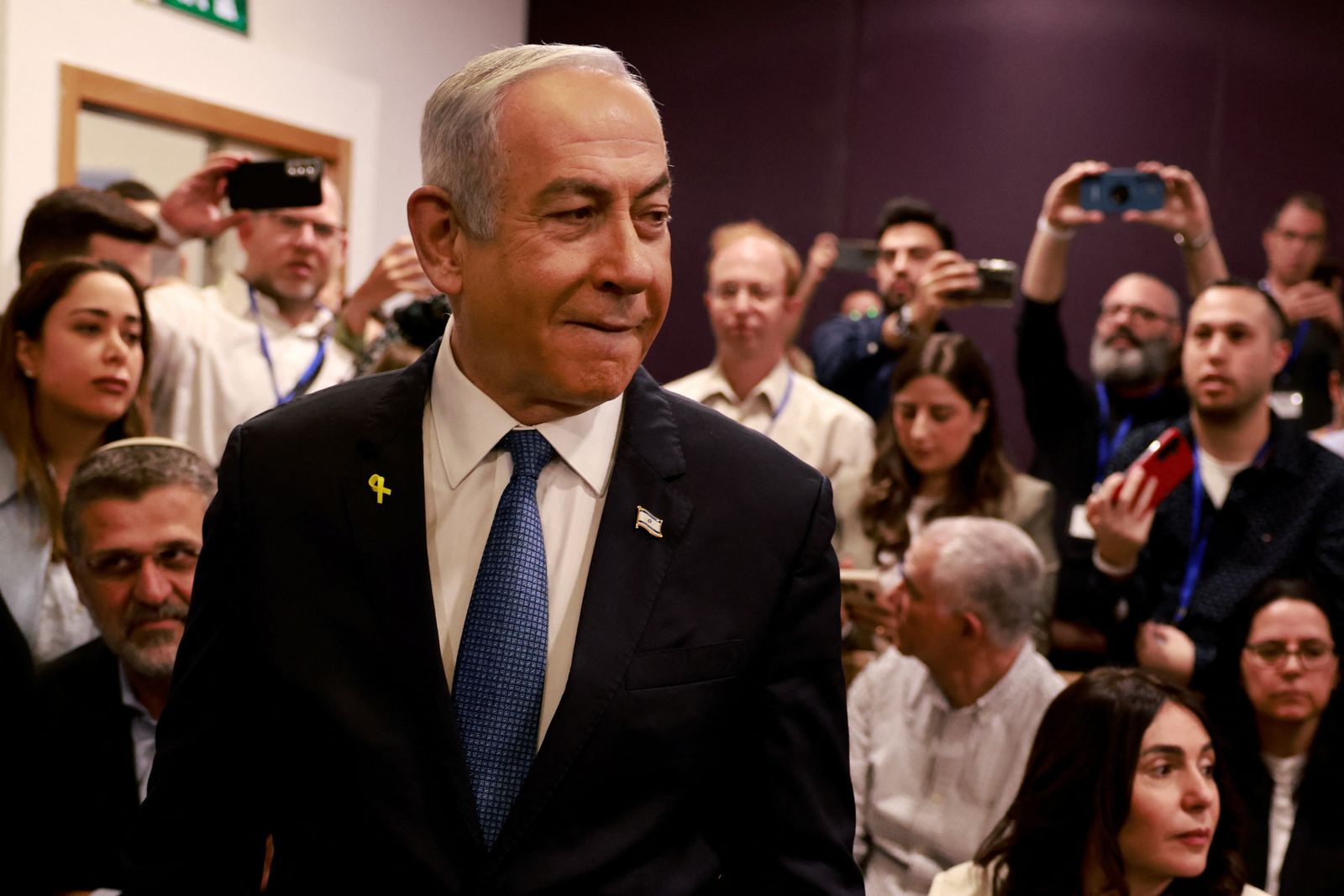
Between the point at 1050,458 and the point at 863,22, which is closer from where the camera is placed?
the point at 1050,458

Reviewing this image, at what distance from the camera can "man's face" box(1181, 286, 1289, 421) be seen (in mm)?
3168

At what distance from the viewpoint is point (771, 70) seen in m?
6.21

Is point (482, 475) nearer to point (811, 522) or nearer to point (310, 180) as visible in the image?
point (811, 522)

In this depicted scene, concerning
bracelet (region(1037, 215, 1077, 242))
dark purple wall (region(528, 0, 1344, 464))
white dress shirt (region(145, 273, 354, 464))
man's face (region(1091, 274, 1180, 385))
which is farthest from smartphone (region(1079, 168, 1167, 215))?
dark purple wall (region(528, 0, 1344, 464))

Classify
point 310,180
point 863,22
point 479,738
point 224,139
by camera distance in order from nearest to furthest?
point 479,738, point 310,180, point 224,139, point 863,22

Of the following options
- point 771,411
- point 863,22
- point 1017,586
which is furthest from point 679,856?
point 863,22

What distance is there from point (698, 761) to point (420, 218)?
53 centimetres

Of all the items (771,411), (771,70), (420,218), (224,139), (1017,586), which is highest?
(771,70)

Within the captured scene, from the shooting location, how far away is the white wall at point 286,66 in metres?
3.94

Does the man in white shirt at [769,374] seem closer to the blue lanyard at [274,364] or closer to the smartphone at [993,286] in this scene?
the smartphone at [993,286]

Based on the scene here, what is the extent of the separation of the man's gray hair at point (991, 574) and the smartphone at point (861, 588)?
14 centimetres

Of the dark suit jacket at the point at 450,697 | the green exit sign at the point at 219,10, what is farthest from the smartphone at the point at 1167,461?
the green exit sign at the point at 219,10

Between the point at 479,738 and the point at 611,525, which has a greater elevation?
the point at 611,525

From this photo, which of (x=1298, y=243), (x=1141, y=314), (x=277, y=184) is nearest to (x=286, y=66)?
(x=277, y=184)
